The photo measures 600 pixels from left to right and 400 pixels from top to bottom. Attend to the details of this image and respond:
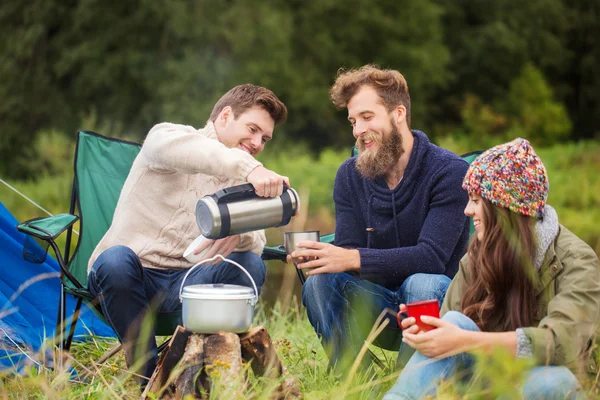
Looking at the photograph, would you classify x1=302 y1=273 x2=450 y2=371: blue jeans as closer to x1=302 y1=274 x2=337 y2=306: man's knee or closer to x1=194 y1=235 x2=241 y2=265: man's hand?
x1=302 y1=274 x2=337 y2=306: man's knee

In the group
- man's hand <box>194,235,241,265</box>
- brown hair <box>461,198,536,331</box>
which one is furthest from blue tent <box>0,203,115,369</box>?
brown hair <box>461,198,536,331</box>

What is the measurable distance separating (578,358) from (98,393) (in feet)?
4.32

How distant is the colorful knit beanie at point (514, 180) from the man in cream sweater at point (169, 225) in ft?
2.13

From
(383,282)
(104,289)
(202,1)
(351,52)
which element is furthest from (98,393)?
(351,52)

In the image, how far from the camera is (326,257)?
2.42 m

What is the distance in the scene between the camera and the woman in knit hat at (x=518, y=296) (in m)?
1.83

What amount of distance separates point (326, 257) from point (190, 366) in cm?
51

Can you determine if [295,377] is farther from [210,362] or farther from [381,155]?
[381,155]

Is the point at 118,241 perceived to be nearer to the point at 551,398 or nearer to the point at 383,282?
the point at 383,282

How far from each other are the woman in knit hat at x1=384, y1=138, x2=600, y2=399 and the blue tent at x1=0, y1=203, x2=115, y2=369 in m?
1.39

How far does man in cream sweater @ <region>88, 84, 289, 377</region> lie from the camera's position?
7.91 feet

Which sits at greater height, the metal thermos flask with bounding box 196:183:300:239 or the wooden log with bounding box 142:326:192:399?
the metal thermos flask with bounding box 196:183:300:239

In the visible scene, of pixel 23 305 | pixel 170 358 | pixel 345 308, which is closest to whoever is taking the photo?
pixel 170 358

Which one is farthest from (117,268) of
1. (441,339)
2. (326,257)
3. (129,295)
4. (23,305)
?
(441,339)
